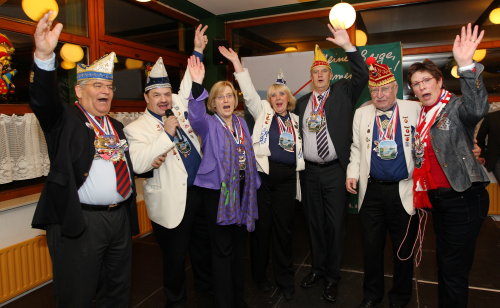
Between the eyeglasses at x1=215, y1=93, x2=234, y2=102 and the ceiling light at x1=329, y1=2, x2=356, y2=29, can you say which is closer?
the eyeglasses at x1=215, y1=93, x2=234, y2=102

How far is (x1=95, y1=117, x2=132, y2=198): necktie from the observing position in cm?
196

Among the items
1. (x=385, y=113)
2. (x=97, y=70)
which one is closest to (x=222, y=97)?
(x=97, y=70)

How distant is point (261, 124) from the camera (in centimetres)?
285

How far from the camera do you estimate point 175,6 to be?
5211 millimetres

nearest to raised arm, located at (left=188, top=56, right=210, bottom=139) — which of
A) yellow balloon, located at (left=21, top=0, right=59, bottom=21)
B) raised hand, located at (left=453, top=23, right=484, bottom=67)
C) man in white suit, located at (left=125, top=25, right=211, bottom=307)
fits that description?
man in white suit, located at (left=125, top=25, right=211, bottom=307)

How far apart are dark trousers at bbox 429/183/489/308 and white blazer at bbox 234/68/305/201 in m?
1.05

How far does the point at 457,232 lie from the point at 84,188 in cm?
202

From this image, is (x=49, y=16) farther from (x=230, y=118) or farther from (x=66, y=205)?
(x=230, y=118)

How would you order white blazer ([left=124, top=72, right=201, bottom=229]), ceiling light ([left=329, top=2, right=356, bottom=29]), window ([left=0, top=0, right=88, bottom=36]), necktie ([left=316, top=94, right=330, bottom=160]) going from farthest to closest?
ceiling light ([left=329, top=2, right=356, bottom=29]) < window ([left=0, top=0, right=88, bottom=36]) < necktie ([left=316, top=94, right=330, bottom=160]) < white blazer ([left=124, top=72, right=201, bottom=229])

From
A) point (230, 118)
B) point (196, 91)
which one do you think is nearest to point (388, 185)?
point (230, 118)

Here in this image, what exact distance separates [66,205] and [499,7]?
18.5 ft

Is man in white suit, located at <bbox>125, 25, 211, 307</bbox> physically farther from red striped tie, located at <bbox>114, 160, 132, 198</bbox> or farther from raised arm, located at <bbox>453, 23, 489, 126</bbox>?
raised arm, located at <bbox>453, 23, 489, 126</bbox>

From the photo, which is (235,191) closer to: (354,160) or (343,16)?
(354,160)

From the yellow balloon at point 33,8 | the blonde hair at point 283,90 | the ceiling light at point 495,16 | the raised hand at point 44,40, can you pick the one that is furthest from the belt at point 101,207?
the ceiling light at point 495,16
